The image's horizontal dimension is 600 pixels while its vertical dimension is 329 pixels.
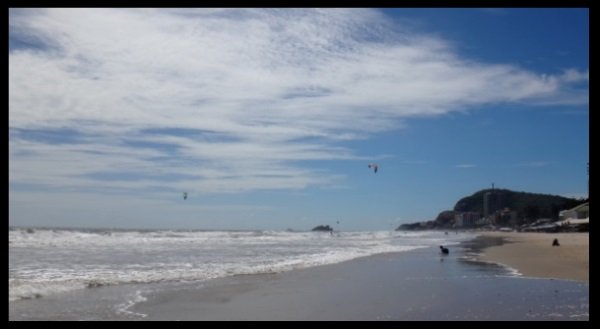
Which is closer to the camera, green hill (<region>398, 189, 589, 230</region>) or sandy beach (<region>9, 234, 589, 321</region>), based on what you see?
sandy beach (<region>9, 234, 589, 321</region>)

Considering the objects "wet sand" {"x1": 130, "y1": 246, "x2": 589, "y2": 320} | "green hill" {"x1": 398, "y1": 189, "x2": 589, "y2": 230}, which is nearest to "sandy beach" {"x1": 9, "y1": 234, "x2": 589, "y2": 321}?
"wet sand" {"x1": 130, "y1": 246, "x2": 589, "y2": 320}

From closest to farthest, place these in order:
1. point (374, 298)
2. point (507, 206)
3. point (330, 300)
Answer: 1. point (330, 300)
2. point (374, 298)
3. point (507, 206)

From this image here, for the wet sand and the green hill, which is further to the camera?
the green hill

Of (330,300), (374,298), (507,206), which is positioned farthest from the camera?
(507,206)

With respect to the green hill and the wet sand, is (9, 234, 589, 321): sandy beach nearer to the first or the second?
the wet sand

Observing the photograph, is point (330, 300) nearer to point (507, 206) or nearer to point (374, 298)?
point (374, 298)

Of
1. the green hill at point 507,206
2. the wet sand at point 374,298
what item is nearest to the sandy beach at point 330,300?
the wet sand at point 374,298

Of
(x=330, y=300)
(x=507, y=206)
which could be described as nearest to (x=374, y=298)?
(x=330, y=300)

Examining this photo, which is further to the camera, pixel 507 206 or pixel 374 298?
pixel 507 206

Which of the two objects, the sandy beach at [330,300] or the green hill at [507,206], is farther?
the green hill at [507,206]

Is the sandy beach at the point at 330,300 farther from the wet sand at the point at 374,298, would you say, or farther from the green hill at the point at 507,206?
the green hill at the point at 507,206
